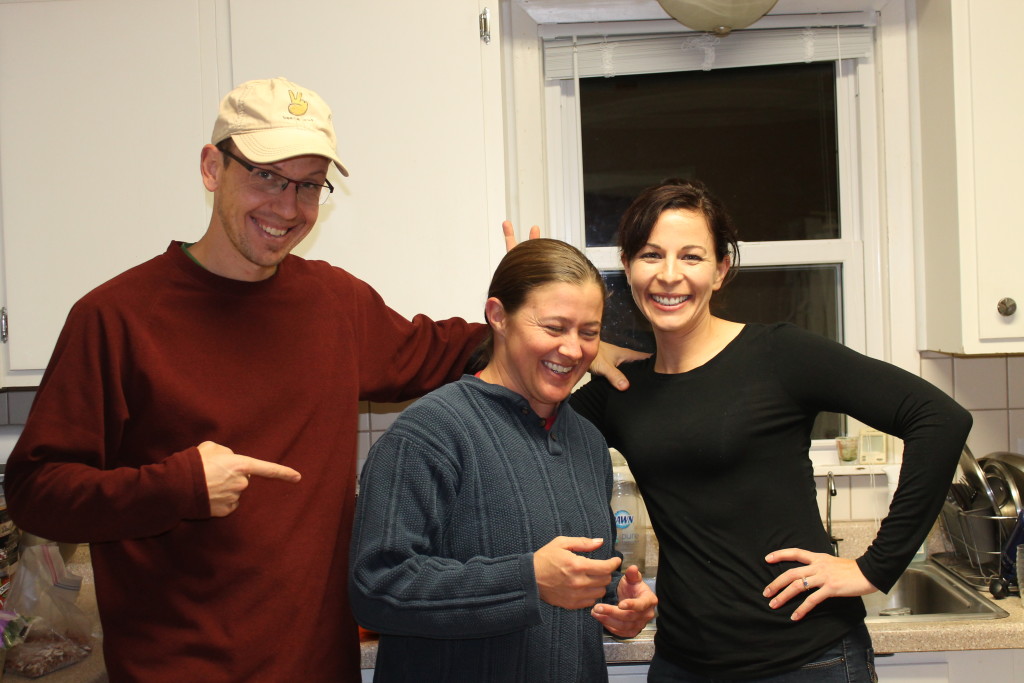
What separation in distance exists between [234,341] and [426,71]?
84 cm

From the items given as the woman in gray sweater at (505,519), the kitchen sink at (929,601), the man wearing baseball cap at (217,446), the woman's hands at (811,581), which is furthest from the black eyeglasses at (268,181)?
the kitchen sink at (929,601)

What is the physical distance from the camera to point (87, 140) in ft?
6.15

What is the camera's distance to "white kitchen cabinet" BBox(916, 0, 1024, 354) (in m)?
1.88

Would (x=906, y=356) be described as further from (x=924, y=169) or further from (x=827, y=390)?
(x=827, y=390)

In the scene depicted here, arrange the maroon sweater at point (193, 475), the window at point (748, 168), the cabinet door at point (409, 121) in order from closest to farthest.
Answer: the maroon sweater at point (193, 475) < the cabinet door at point (409, 121) < the window at point (748, 168)

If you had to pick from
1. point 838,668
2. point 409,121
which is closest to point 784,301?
point 409,121

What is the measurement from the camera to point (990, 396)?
7.19 ft

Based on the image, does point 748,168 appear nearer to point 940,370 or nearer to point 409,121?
point 940,370

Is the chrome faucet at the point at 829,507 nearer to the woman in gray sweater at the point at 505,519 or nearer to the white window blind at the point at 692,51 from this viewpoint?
the woman in gray sweater at the point at 505,519

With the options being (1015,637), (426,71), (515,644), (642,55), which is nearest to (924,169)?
(642,55)

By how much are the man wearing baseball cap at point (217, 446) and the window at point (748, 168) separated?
1134 millimetres

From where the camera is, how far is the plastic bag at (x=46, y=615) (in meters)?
1.63

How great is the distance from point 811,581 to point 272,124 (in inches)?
39.7

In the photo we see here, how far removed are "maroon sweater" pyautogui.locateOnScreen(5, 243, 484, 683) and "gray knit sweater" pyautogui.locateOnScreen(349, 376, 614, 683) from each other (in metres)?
0.17
